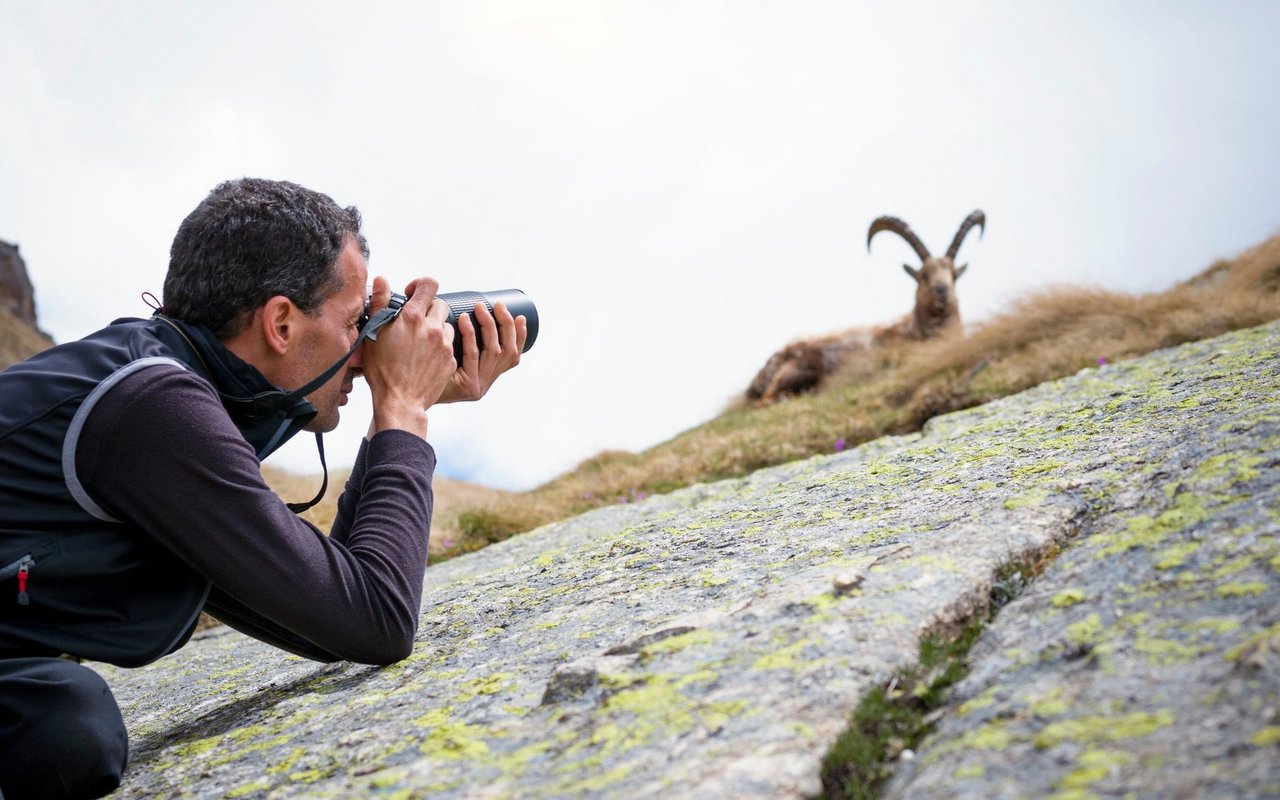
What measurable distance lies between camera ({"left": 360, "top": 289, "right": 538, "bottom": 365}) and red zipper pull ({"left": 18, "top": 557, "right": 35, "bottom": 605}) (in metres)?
0.91

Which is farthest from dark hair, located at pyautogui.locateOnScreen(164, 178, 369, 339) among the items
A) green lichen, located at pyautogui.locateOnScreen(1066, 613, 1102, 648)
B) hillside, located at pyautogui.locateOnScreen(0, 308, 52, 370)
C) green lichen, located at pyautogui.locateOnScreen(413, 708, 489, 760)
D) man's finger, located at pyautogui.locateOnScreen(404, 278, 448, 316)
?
hillside, located at pyautogui.locateOnScreen(0, 308, 52, 370)

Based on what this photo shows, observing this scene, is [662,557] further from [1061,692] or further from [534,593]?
[1061,692]

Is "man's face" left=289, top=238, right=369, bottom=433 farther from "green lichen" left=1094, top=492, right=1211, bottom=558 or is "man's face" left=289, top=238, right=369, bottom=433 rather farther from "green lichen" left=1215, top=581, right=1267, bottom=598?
"green lichen" left=1215, top=581, right=1267, bottom=598

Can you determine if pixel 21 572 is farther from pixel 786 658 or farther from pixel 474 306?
pixel 786 658

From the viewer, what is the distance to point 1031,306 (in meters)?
10.6

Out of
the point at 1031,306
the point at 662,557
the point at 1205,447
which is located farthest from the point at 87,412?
the point at 1031,306

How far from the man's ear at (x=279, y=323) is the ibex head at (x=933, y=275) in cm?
1465

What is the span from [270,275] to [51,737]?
1.06m

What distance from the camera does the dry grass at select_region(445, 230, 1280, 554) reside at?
23.6ft

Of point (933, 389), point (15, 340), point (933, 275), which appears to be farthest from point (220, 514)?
point (15, 340)

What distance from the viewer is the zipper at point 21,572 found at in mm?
1890

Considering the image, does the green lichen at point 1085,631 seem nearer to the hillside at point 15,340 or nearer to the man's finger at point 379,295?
the man's finger at point 379,295

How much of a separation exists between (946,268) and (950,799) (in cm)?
1695

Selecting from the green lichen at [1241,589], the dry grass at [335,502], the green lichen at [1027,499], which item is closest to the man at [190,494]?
the green lichen at [1027,499]
